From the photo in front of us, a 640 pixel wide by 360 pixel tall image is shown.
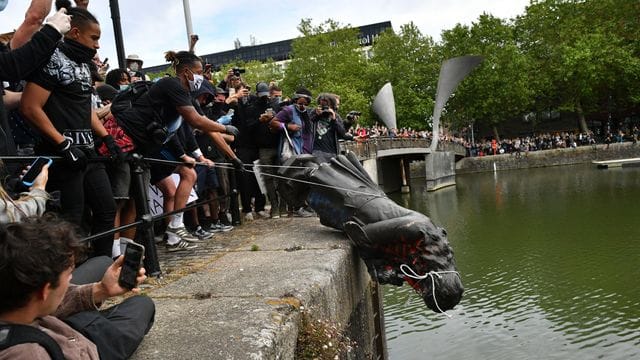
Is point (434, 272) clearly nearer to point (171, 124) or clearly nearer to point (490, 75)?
point (171, 124)

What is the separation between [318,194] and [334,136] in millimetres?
2633

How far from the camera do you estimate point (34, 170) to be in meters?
2.76

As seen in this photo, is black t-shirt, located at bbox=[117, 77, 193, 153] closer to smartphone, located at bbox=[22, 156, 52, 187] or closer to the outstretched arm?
the outstretched arm

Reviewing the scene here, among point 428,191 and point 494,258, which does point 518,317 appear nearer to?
point 494,258

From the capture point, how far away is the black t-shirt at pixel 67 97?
9.95 ft

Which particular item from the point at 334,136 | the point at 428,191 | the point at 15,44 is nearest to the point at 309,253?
the point at 15,44

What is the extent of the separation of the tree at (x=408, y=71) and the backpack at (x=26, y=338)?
42050mm

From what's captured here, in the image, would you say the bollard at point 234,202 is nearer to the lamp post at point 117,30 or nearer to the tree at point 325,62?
the lamp post at point 117,30

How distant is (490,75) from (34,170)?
43294 mm

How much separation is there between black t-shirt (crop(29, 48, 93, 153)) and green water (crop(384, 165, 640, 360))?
17.0 ft

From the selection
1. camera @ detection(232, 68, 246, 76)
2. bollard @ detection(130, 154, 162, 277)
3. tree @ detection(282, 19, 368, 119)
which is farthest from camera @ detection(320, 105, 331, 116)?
tree @ detection(282, 19, 368, 119)

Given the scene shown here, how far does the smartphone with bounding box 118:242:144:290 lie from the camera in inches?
78.4

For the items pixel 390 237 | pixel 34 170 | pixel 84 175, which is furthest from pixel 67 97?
pixel 390 237

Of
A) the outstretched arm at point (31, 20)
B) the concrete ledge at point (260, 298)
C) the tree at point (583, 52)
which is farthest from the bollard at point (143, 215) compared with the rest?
the tree at point (583, 52)
